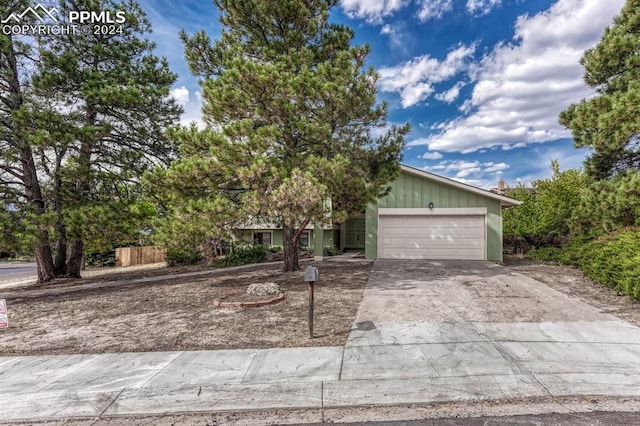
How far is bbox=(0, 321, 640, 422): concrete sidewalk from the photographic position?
362cm

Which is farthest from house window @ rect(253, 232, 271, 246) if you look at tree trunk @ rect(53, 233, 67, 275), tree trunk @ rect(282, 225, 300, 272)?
tree trunk @ rect(53, 233, 67, 275)

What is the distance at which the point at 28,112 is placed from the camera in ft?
30.7

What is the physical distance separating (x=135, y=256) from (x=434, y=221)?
1713 centimetres

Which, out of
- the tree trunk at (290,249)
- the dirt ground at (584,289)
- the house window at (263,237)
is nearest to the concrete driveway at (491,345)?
the dirt ground at (584,289)

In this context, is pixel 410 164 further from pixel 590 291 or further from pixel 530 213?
pixel 590 291

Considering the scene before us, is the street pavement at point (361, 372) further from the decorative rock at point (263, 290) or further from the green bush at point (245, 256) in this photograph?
the green bush at point (245, 256)

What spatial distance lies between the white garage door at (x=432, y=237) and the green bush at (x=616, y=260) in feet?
12.0

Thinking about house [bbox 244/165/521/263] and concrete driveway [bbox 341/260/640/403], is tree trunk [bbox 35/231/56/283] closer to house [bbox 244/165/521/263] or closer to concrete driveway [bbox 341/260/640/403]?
house [bbox 244/165/521/263]

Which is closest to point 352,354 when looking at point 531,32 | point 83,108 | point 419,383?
point 419,383

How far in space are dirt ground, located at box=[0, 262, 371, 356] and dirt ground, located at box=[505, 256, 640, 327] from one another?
4918mm

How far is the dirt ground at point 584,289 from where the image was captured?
6.47 metres

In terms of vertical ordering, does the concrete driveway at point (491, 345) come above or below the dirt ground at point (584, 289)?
below

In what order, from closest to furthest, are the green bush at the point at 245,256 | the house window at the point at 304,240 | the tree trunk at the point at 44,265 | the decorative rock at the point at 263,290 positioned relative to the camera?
the decorative rock at the point at 263,290
the tree trunk at the point at 44,265
the green bush at the point at 245,256
the house window at the point at 304,240

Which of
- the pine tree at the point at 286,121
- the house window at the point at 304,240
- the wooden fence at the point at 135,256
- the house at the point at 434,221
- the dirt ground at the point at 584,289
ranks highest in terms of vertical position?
the pine tree at the point at 286,121
